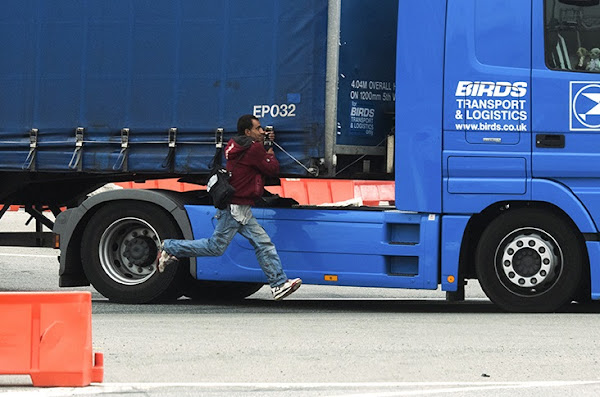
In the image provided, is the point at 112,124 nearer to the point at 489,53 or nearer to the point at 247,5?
the point at 247,5

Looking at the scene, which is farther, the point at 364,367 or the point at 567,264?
the point at 567,264

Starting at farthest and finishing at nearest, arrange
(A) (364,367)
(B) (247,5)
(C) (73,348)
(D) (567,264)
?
(B) (247,5) < (D) (567,264) < (A) (364,367) < (C) (73,348)

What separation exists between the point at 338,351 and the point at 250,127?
3398 mm

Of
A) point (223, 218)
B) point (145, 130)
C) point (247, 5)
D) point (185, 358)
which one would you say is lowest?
point (185, 358)

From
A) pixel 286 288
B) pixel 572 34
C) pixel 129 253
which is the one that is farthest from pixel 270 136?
pixel 572 34

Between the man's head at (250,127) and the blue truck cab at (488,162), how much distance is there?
2.26 feet

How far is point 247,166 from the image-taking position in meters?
11.7

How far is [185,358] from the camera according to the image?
330 inches

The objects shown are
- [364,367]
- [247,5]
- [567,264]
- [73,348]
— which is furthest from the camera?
[247,5]

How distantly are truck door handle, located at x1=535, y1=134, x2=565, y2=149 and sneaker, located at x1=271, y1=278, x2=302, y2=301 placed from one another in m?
2.42

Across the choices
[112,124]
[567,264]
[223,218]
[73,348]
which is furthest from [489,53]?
[73,348]

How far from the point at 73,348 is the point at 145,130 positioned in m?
5.27

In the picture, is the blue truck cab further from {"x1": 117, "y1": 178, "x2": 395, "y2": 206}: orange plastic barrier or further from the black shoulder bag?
the black shoulder bag

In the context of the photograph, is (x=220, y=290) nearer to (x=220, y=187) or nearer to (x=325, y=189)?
(x=220, y=187)
